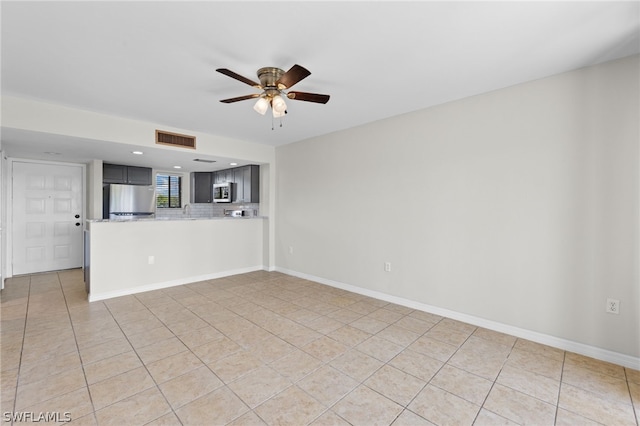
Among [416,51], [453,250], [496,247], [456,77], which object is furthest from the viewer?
[453,250]

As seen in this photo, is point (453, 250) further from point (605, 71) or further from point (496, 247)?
point (605, 71)

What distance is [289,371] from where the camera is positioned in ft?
7.32

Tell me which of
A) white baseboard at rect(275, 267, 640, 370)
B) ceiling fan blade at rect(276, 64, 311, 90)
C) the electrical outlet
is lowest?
white baseboard at rect(275, 267, 640, 370)

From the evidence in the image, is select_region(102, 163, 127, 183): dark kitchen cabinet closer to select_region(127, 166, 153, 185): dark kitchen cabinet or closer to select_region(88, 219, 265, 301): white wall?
select_region(127, 166, 153, 185): dark kitchen cabinet

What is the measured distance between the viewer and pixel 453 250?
10.6 ft

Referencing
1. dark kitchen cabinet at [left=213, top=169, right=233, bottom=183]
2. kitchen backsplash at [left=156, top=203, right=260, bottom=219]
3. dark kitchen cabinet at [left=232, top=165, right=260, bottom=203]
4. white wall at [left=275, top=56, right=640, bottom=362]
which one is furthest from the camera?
kitchen backsplash at [left=156, top=203, right=260, bottom=219]

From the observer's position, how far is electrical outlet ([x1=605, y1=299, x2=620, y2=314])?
7.66 feet

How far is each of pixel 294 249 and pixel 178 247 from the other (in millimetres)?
1882

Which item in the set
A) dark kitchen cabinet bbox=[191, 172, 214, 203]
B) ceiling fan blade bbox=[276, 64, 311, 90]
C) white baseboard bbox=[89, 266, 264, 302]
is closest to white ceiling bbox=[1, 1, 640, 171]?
ceiling fan blade bbox=[276, 64, 311, 90]

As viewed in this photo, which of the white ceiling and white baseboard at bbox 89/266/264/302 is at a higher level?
the white ceiling

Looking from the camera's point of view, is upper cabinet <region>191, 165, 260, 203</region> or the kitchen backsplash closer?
upper cabinet <region>191, 165, 260, 203</region>

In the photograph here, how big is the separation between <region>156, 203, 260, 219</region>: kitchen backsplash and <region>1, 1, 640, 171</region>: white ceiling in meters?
3.65

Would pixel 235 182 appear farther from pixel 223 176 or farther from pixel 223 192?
pixel 223 176

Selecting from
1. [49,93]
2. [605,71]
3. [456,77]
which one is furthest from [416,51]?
[49,93]
